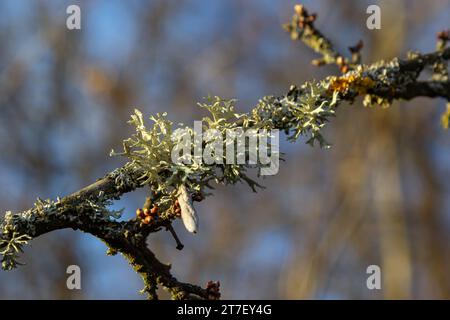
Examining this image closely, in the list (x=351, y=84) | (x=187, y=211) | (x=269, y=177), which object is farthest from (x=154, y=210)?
(x=269, y=177)

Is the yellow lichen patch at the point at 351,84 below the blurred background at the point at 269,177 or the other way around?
below

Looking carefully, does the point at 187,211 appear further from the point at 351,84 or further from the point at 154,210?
the point at 351,84

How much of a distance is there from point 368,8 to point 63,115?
499 centimetres

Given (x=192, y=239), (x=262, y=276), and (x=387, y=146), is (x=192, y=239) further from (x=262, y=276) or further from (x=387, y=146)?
(x=387, y=146)

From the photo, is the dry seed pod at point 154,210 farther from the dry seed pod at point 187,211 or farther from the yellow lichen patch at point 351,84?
the yellow lichen patch at point 351,84

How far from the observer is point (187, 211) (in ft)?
5.09

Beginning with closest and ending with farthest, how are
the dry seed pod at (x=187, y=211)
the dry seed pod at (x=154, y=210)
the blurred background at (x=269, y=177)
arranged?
the dry seed pod at (x=187, y=211)
the dry seed pod at (x=154, y=210)
the blurred background at (x=269, y=177)

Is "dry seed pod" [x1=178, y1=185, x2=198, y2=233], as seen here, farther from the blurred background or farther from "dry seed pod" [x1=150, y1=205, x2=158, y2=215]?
the blurred background

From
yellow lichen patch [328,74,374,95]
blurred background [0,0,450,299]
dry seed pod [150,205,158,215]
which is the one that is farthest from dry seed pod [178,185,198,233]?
blurred background [0,0,450,299]

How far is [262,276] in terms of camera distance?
11828 mm

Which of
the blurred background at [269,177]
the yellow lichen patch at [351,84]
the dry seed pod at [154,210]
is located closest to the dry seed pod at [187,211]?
the dry seed pod at [154,210]

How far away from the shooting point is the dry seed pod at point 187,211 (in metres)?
1.50
